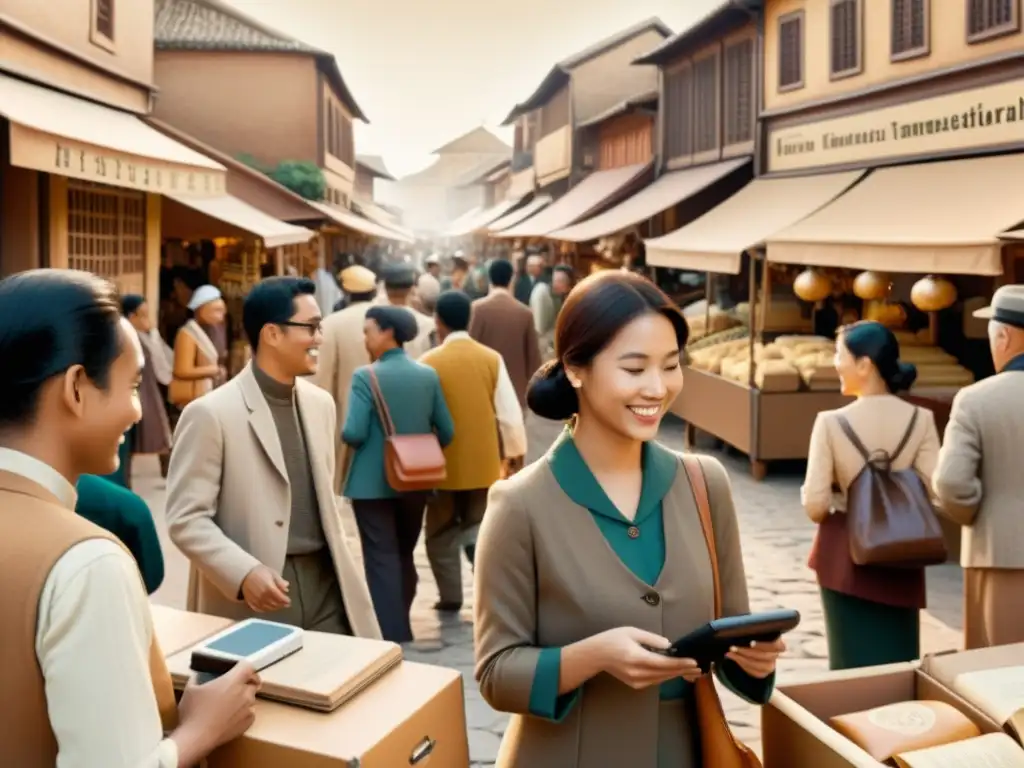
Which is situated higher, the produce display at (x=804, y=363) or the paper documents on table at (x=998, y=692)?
the produce display at (x=804, y=363)

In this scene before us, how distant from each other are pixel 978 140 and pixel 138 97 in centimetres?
1116

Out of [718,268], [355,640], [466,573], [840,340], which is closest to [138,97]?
[718,268]

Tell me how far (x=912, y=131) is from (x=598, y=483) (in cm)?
982

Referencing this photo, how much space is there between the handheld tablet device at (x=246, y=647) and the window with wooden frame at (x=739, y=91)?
14253mm

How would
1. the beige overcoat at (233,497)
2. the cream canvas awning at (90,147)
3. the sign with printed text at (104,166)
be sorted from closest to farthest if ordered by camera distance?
the beige overcoat at (233,497)
the sign with printed text at (104,166)
the cream canvas awning at (90,147)

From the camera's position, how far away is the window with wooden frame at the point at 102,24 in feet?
44.8

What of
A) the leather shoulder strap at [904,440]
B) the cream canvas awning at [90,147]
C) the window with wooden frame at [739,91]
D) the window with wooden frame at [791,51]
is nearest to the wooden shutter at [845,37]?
the window with wooden frame at [791,51]

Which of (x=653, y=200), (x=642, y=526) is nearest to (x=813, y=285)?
(x=653, y=200)

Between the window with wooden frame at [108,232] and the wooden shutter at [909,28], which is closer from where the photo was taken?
the wooden shutter at [909,28]

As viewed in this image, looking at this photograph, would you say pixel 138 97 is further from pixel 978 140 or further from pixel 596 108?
pixel 596 108

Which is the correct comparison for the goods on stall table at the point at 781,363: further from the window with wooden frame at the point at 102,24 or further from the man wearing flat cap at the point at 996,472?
the window with wooden frame at the point at 102,24

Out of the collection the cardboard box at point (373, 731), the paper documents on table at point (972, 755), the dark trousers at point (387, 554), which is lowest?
the dark trousers at point (387, 554)

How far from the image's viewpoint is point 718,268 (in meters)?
11.7

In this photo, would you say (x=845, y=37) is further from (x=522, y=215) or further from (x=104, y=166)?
(x=522, y=215)
